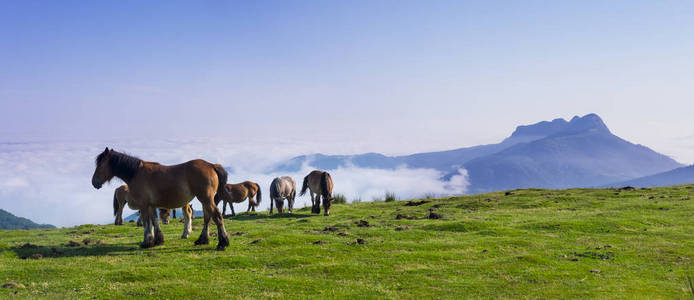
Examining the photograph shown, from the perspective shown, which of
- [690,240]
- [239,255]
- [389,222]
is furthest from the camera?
[389,222]

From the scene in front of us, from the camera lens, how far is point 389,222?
2269 centimetres

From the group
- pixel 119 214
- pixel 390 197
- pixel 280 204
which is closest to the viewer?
pixel 119 214

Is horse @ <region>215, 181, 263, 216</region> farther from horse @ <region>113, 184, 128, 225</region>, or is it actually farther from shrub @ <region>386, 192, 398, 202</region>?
shrub @ <region>386, 192, 398, 202</region>

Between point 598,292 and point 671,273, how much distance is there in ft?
12.2

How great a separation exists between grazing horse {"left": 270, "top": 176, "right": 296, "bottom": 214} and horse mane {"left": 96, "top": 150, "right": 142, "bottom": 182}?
1744cm

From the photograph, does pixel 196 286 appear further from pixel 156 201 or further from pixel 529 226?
pixel 529 226

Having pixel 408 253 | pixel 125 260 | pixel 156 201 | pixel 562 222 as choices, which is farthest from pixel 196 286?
pixel 562 222

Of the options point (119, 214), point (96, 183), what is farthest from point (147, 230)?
point (119, 214)

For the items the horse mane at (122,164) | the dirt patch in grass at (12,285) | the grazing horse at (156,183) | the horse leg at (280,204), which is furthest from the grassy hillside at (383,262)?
the horse leg at (280,204)

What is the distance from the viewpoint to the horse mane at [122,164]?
15.8m

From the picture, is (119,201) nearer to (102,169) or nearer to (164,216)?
(164,216)

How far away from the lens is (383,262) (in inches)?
541

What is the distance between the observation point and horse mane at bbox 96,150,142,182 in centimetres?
1580

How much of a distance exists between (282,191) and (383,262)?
21.4m
